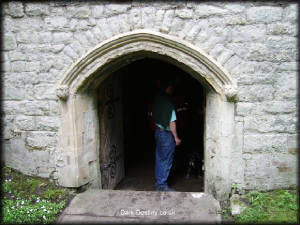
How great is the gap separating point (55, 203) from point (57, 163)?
545mm

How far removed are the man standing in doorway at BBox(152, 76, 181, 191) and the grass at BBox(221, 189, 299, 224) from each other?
120 cm

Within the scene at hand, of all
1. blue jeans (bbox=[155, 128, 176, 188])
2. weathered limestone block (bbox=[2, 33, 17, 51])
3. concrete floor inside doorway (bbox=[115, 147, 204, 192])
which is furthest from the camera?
concrete floor inside doorway (bbox=[115, 147, 204, 192])

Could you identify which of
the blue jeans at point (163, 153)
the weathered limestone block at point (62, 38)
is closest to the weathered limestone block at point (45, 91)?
the weathered limestone block at point (62, 38)

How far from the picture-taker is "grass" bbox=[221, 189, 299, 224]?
2.96 metres

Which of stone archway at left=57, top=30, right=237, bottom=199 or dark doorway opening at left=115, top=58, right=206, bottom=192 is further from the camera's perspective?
dark doorway opening at left=115, top=58, right=206, bottom=192

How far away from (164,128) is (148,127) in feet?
11.3

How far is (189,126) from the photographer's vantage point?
6223 mm

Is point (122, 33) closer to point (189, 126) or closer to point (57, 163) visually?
point (57, 163)

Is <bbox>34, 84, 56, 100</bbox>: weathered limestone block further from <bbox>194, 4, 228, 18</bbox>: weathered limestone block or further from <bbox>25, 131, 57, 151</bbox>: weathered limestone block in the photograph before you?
<bbox>194, 4, 228, 18</bbox>: weathered limestone block

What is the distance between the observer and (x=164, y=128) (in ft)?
13.6

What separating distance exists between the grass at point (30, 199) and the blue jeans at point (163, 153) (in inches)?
55.1

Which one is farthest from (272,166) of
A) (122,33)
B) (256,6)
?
(122,33)

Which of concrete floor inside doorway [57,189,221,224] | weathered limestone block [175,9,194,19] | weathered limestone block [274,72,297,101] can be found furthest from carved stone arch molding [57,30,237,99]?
concrete floor inside doorway [57,189,221,224]

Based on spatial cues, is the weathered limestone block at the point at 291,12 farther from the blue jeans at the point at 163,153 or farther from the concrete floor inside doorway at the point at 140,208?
the concrete floor inside doorway at the point at 140,208
